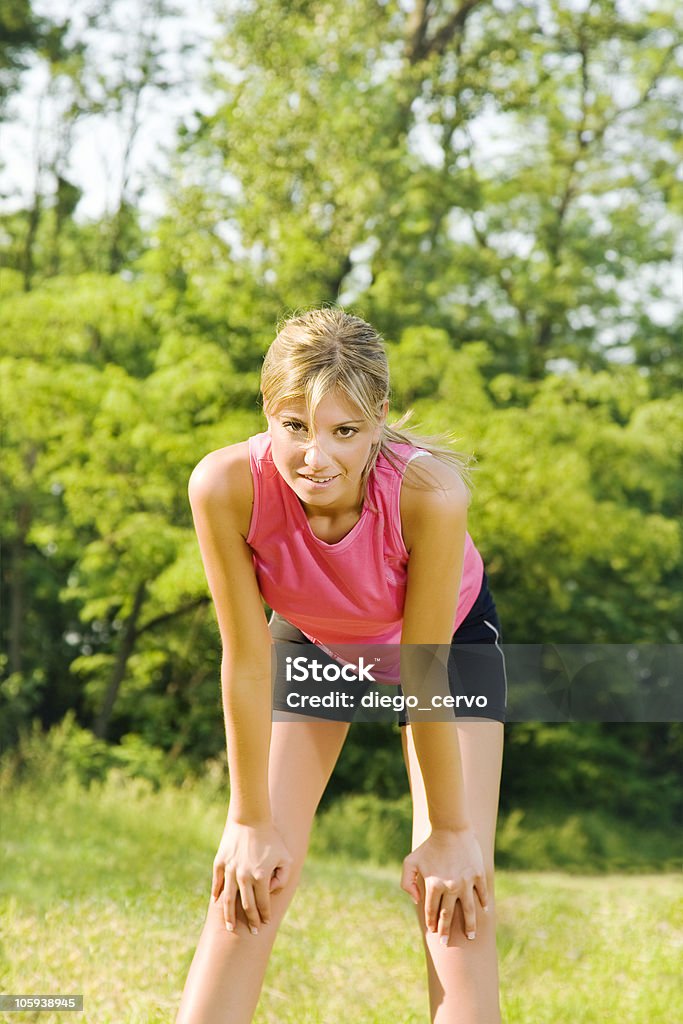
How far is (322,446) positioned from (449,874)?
0.79 meters

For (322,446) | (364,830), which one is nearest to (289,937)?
(322,446)

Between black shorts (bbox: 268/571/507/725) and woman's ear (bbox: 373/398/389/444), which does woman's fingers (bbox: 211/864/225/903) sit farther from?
woman's ear (bbox: 373/398/389/444)

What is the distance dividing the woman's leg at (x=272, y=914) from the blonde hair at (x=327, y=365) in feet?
1.94

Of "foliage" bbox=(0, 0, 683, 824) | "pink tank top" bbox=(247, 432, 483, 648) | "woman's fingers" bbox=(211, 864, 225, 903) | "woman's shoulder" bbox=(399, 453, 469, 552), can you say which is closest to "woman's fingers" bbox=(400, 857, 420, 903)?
"woman's fingers" bbox=(211, 864, 225, 903)

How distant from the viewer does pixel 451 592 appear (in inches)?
71.9

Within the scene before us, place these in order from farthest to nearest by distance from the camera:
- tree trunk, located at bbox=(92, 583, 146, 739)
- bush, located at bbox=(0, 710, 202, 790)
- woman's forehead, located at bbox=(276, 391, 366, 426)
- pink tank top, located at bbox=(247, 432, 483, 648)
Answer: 1. tree trunk, located at bbox=(92, 583, 146, 739)
2. bush, located at bbox=(0, 710, 202, 790)
3. pink tank top, located at bbox=(247, 432, 483, 648)
4. woman's forehead, located at bbox=(276, 391, 366, 426)

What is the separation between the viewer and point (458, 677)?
2.06m

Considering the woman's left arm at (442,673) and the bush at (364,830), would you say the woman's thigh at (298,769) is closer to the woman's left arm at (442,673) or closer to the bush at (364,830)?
the woman's left arm at (442,673)

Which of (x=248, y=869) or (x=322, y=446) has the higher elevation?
(x=322, y=446)

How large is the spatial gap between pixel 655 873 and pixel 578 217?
546 centimetres

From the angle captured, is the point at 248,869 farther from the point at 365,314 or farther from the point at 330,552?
the point at 365,314

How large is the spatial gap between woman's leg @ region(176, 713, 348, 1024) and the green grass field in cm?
134

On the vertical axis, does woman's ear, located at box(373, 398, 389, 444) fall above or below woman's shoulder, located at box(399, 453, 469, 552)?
above

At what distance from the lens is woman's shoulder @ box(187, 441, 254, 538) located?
5.85 ft
